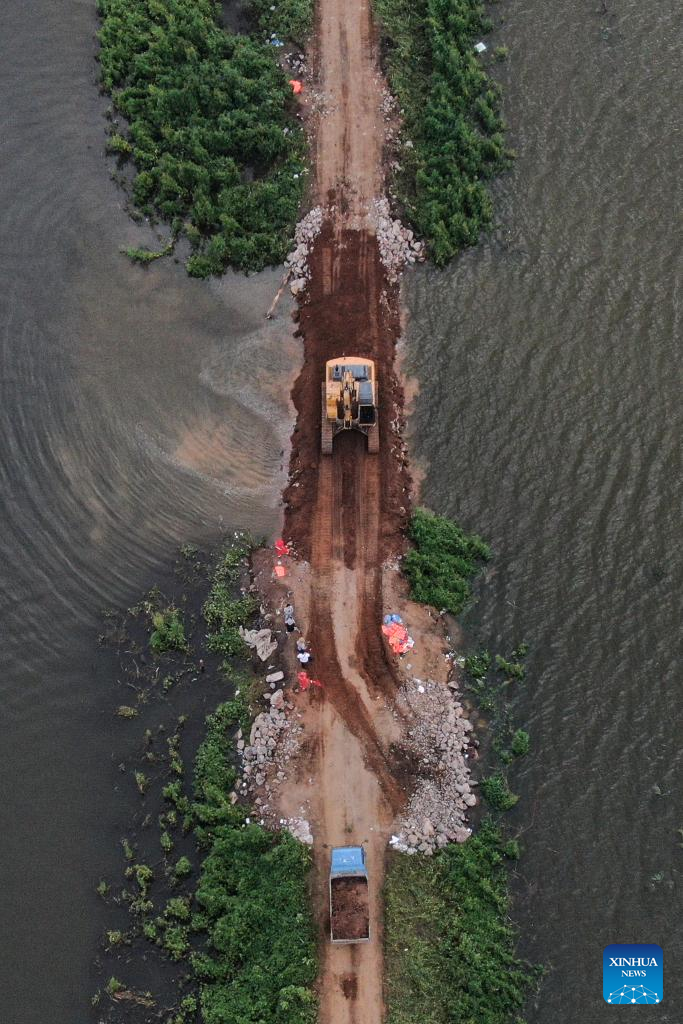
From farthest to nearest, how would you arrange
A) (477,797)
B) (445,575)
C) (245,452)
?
1. (245,452)
2. (445,575)
3. (477,797)

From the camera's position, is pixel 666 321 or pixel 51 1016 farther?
pixel 666 321

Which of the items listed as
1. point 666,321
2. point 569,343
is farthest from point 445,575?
point 666,321

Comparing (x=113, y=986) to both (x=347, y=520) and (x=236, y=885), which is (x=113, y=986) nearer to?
(x=236, y=885)

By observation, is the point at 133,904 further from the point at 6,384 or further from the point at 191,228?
the point at 191,228

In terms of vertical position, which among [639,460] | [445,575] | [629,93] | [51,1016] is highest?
[629,93]

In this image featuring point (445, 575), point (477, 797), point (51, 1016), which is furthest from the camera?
point (445, 575)

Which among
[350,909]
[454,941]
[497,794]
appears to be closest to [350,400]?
[497,794]
